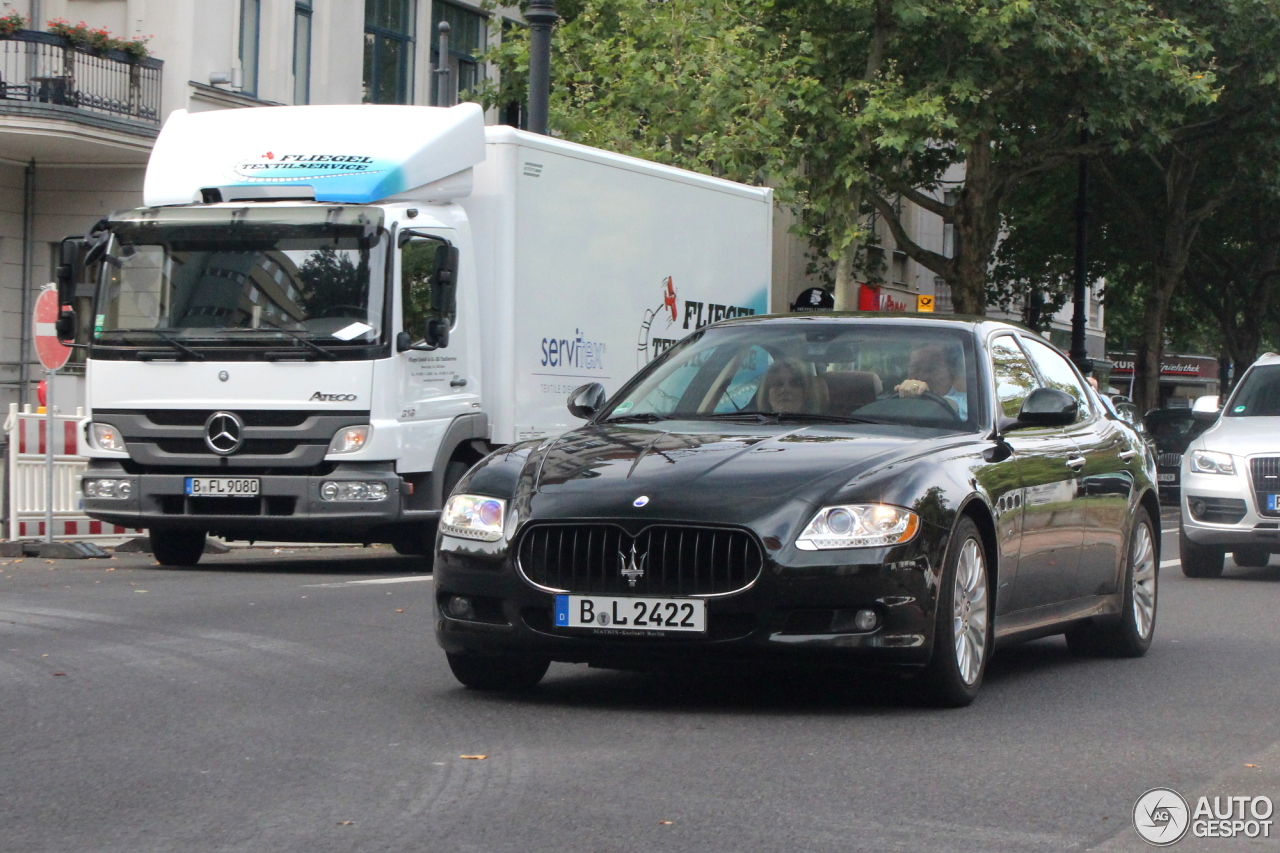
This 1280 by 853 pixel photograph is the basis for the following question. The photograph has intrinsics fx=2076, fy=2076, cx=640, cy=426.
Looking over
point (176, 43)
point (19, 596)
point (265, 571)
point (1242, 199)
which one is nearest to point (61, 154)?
point (176, 43)

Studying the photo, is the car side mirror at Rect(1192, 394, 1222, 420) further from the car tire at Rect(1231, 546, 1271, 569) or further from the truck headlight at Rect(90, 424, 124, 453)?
the truck headlight at Rect(90, 424, 124, 453)

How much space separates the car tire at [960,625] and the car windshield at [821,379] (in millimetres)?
709

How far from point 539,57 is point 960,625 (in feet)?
42.8

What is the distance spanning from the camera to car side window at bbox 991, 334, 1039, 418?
8.73m

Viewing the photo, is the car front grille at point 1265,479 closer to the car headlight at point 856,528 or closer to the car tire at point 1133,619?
the car tire at point 1133,619

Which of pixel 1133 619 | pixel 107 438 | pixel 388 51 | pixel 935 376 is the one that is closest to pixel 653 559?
pixel 935 376

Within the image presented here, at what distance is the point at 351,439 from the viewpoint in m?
14.2

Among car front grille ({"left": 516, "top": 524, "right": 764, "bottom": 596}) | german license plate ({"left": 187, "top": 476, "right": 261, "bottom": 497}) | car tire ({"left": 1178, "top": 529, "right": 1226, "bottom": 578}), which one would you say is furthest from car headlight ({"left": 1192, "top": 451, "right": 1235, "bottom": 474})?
car front grille ({"left": 516, "top": 524, "right": 764, "bottom": 596})

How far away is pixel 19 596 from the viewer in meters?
12.4

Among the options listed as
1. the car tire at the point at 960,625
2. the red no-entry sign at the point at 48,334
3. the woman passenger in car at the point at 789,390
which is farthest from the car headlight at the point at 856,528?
the red no-entry sign at the point at 48,334

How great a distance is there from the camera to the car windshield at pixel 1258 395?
16.7 m

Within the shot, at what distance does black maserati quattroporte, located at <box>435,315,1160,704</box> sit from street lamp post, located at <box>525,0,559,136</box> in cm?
1121

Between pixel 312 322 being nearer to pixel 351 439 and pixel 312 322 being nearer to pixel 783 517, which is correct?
pixel 351 439

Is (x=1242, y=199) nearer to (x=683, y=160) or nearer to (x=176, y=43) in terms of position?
(x=683, y=160)
